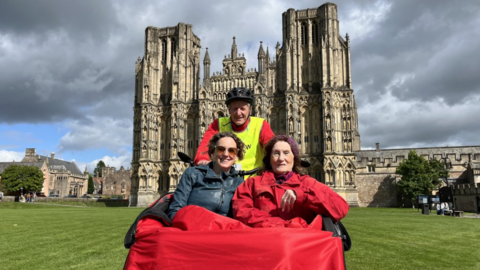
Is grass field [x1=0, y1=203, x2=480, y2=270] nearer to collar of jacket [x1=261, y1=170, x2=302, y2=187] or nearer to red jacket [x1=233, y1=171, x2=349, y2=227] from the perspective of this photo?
collar of jacket [x1=261, y1=170, x2=302, y2=187]

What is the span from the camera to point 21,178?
64812 millimetres

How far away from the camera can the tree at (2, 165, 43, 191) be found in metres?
64.1

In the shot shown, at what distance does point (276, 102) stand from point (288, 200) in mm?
46514

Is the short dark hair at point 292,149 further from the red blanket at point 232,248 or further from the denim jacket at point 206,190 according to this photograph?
the red blanket at point 232,248

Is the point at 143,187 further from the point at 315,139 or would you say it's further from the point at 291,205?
the point at 291,205

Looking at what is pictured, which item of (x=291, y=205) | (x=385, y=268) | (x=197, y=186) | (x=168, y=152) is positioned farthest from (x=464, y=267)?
(x=168, y=152)

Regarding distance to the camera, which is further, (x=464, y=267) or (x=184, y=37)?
(x=184, y=37)

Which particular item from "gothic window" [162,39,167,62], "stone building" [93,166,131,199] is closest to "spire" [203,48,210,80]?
"gothic window" [162,39,167,62]

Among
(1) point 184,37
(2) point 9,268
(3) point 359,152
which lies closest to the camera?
(2) point 9,268

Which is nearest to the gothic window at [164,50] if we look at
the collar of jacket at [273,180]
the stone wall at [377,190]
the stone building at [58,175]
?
the stone wall at [377,190]

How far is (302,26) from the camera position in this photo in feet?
165

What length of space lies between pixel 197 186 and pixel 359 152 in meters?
60.8

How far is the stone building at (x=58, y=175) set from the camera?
80.1m

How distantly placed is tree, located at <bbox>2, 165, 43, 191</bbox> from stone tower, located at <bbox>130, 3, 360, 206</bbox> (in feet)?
83.7
